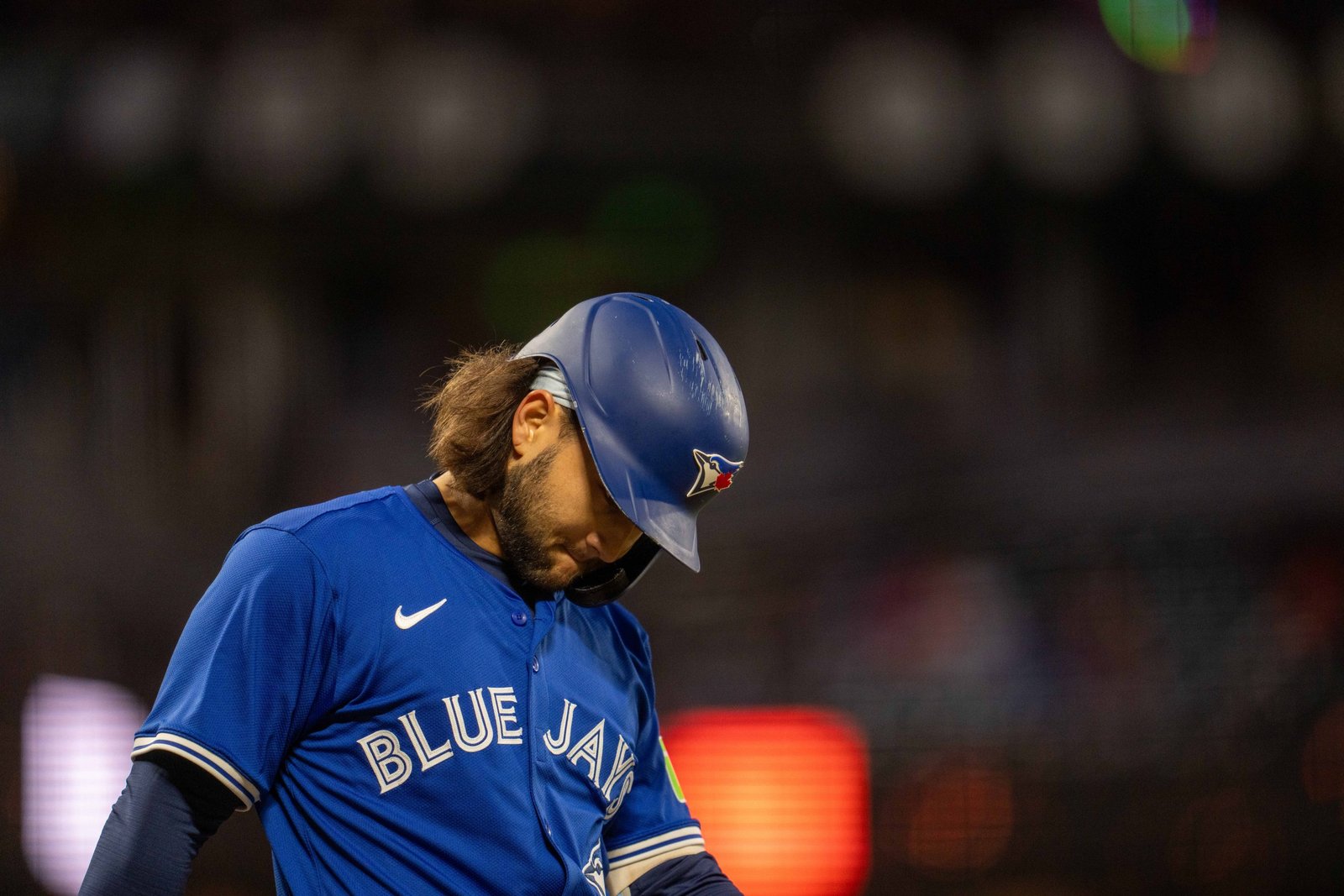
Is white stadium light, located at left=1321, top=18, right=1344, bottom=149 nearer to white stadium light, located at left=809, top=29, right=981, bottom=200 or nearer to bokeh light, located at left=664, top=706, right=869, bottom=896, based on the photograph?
white stadium light, located at left=809, top=29, right=981, bottom=200

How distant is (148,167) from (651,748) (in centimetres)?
518

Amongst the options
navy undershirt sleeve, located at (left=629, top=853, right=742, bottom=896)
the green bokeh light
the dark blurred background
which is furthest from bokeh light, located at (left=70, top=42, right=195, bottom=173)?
navy undershirt sleeve, located at (left=629, top=853, right=742, bottom=896)

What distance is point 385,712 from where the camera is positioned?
137 centimetres

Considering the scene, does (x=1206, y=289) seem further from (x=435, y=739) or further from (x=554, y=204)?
(x=435, y=739)

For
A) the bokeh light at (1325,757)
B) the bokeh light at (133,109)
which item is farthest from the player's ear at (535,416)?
the bokeh light at (133,109)

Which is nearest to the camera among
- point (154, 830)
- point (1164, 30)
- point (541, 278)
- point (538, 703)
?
point (154, 830)

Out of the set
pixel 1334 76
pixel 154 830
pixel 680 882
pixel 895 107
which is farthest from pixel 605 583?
pixel 1334 76

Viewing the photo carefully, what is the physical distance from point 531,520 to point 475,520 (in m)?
0.11

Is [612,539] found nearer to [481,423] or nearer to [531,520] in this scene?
[531,520]

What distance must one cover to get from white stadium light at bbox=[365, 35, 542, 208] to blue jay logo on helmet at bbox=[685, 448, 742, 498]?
476cm

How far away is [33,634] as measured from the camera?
5.06 metres

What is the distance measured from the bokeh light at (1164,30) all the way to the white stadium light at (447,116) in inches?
115

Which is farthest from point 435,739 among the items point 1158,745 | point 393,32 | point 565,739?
point 393,32

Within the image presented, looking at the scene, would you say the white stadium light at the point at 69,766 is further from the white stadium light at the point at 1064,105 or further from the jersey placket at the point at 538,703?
the white stadium light at the point at 1064,105
